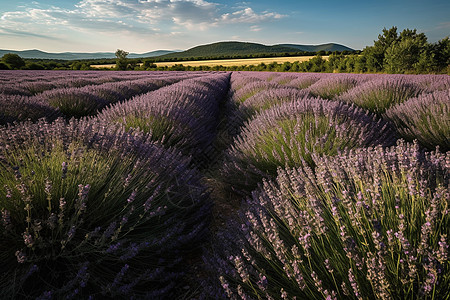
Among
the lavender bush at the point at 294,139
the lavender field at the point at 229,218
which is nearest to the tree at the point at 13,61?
the lavender field at the point at 229,218

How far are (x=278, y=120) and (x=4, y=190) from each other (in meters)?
2.50

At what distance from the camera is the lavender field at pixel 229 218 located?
3.32 ft

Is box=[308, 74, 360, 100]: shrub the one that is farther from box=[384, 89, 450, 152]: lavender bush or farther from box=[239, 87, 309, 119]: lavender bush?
box=[384, 89, 450, 152]: lavender bush

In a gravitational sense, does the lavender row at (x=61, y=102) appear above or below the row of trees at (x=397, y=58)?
below

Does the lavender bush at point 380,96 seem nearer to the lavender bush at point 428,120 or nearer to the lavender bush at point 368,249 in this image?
the lavender bush at point 428,120

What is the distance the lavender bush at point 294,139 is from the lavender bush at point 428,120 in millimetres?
577

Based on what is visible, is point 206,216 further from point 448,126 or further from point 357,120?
point 448,126

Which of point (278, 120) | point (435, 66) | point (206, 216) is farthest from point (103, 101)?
point (435, 66)

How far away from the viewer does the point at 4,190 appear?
1.33 metres

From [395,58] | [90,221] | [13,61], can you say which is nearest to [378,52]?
[395,58]

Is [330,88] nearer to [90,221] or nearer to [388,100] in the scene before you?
[388,100]

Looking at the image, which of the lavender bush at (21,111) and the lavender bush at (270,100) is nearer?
the lavender bush at (21,111)

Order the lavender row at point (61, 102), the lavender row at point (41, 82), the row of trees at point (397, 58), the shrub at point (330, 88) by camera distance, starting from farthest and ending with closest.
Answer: the row of trees at point (397, 58)
the lavender row at point (41, 82)
the shrub at point (330, 88)
the lavender row at point (61, 102)

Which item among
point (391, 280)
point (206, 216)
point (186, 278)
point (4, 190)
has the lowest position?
point (186, 278)
